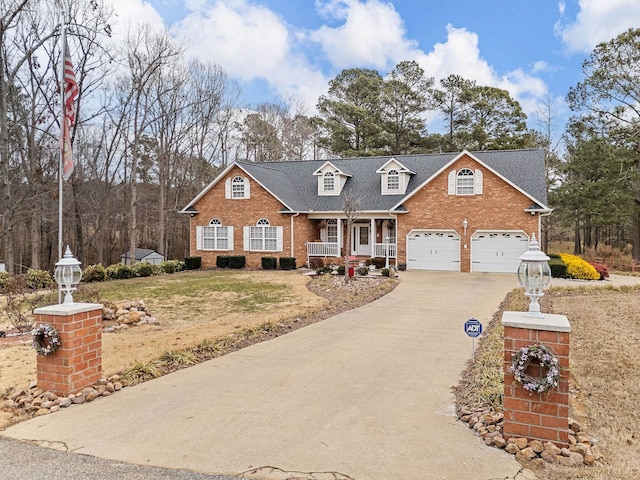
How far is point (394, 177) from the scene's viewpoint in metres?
23.7

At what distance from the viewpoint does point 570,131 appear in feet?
98.1

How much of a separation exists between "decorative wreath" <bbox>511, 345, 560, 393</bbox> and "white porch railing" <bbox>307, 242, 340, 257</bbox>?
19.6m

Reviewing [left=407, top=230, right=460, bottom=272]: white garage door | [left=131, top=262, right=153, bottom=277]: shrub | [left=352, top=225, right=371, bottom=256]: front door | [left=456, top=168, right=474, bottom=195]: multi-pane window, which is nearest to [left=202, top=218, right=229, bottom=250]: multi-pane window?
[left=131, top=262, right=153, bottom=277]: shrub

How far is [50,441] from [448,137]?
35.8 metres

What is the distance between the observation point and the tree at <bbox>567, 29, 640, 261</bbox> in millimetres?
26297

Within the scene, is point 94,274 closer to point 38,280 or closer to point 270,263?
point 38,280

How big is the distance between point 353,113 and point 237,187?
1539 centimetres

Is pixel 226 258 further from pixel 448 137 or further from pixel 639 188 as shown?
pixel 639 188

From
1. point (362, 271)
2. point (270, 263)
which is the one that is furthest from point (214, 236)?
point (362, 271)

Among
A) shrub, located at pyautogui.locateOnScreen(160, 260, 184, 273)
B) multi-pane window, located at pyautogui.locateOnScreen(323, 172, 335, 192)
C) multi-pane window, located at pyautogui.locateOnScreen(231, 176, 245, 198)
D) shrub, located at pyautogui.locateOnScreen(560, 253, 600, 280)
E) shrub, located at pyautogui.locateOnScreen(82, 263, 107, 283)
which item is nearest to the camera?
shrub, located at pyautogui.locateOnScreen(560, 253, 600, 280)

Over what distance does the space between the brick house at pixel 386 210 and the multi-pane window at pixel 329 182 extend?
0.05 meters

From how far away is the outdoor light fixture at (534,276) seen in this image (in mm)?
4180

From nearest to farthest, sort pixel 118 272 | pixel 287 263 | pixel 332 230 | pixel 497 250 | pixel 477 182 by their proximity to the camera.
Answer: pixel 118 272 → pixel 497 250 → pixel 477 182 → pixel 287 263 → pixel 332 230

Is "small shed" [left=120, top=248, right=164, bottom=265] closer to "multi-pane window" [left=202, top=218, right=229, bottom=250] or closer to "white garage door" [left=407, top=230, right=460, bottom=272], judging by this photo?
"multi-pane window" [left=202, top=218, right=229, bottom=250]
